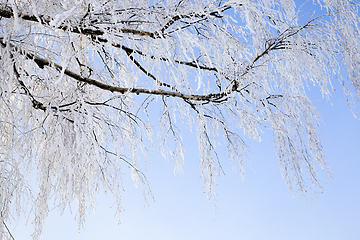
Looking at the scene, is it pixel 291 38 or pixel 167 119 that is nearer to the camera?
pixel 291 38

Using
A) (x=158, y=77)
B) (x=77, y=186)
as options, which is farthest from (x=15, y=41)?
(x=77, y=186)

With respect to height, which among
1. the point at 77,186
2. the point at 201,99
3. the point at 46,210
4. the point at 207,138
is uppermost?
the point at 201,99

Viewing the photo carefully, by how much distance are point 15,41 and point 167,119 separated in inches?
45.3

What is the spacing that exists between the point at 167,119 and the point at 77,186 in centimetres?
78

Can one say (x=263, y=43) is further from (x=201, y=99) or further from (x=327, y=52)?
(x=201, y=99)

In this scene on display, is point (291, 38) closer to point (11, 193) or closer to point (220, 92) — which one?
point (220, 92)

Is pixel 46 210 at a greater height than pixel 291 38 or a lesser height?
lesser

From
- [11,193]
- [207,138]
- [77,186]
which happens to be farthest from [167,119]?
[11,193]

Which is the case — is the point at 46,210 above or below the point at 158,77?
below

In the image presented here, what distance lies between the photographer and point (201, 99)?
2016mm

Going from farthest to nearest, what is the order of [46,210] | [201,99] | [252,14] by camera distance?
[201,99], [46,210], [252,14]

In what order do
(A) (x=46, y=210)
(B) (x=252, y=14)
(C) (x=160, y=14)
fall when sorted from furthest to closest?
1. (A) (x=46, y=210)
2. (B) (x=252, y=14)
3. (C) (x=160, y=14)

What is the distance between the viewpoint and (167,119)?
2.37 metres

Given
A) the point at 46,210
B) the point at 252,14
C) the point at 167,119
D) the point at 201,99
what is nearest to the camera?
the point at 252,14
